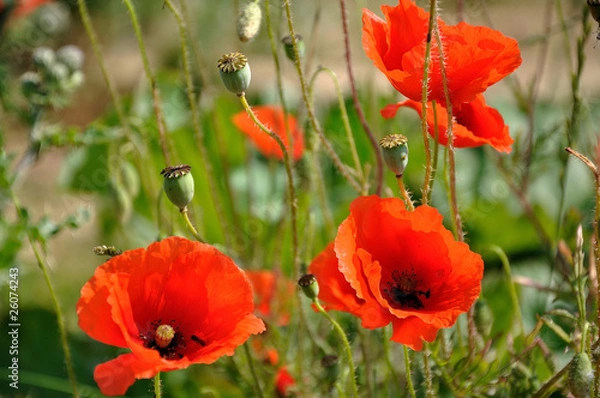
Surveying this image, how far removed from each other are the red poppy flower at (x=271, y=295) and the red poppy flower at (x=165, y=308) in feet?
1.45

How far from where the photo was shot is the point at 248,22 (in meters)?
0.85

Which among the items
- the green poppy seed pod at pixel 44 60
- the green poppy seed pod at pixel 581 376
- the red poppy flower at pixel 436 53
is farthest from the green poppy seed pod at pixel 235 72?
the green poppy seed pod at pixel 44 60

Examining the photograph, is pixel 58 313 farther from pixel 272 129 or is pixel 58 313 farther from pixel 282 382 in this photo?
pixel 272 129

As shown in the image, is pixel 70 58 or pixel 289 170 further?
pixel 70 58

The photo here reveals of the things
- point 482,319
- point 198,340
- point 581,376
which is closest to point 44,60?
point 198,340

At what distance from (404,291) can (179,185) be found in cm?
27

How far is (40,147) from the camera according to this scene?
3.97 feet

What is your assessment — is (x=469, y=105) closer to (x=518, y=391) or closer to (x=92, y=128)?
(x=518, y=391)

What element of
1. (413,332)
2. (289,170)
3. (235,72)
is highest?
(235,72)

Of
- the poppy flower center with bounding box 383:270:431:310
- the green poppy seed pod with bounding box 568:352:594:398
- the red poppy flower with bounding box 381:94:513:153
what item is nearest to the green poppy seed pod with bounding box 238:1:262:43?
the red poppy flower with bounding box 381:94:513:153

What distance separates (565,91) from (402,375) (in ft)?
6.47

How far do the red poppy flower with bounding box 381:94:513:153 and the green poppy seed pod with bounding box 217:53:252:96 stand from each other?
6.7 inches

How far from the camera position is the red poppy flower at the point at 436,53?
779 millimetres

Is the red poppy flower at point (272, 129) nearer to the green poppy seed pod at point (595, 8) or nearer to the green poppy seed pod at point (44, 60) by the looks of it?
the green poppy seed pod at point (44, 60)
